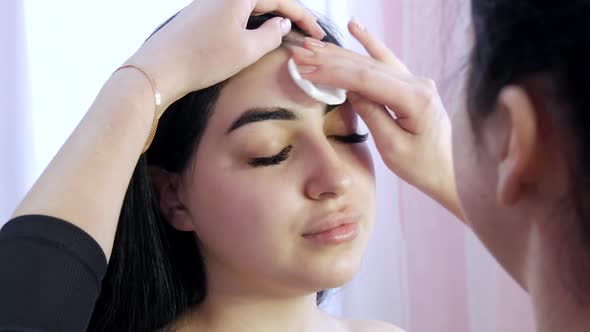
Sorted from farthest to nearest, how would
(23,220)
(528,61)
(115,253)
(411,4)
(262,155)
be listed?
1. (411,4)
2. (115,253)
3. (262,155)
4. (23,220)
5. (528,61)

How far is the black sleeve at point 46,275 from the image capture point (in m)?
0.68

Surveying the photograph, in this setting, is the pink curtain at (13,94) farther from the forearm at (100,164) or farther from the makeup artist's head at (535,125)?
the makeup artist's head at (535,125)

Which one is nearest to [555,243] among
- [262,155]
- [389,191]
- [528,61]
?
[528,61]

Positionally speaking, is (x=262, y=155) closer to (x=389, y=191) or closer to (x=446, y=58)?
(x=446, y=58)

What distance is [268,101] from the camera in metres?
0.95

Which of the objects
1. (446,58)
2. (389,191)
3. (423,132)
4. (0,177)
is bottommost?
(389,191)

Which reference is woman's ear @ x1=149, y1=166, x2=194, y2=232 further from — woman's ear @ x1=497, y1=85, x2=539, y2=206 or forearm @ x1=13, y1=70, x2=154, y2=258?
woman's ear @ x1=497, y1=85, x2=539, y2=206

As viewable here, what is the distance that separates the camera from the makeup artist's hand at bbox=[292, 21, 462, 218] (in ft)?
3.22

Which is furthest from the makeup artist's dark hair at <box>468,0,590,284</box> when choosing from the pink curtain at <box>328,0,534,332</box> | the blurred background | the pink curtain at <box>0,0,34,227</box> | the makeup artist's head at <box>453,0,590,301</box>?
the pink curtain at <box>0,0,34,227</box>

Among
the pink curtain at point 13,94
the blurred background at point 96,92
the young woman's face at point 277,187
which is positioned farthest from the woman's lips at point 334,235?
the pink curtain at point 13,94

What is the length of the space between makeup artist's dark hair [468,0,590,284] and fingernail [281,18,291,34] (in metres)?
0.44

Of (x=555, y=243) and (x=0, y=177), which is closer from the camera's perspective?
(x=555, y=243)

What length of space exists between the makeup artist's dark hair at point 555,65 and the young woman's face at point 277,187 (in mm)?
386

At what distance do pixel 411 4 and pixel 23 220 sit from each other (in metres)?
0.94
